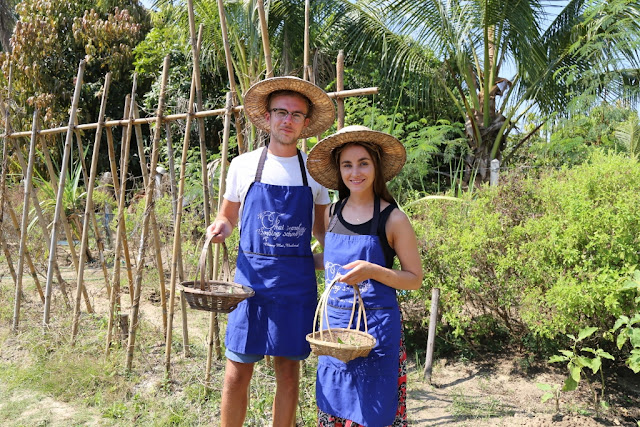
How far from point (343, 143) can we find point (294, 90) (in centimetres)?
42

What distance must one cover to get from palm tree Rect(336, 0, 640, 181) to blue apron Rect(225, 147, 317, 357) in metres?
Answer: 5.68

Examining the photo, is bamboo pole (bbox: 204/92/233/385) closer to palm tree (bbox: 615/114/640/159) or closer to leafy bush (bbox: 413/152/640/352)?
leafy bush (bbox: 413/152/640/352)

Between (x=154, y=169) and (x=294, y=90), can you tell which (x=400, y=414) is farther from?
(x=154, y=169)

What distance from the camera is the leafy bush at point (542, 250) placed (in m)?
2.98

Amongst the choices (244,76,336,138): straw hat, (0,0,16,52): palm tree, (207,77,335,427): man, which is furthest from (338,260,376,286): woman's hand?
(0,0,16,52): palm tree

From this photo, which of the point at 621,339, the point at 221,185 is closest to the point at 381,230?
the point at 221,185

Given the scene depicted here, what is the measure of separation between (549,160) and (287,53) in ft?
16.1

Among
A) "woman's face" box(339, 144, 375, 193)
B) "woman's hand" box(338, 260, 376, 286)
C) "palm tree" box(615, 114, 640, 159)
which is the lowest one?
"woman's hand" box(338, 260, 376, 286)

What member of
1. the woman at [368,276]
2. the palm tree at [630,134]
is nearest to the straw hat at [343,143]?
the woman at [368,276]

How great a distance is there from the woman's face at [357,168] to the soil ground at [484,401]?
175cm

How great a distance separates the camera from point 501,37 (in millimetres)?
7246

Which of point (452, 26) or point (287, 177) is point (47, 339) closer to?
point (287, 177)

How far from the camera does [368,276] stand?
1878mm

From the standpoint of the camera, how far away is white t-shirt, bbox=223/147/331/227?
2293 mm
